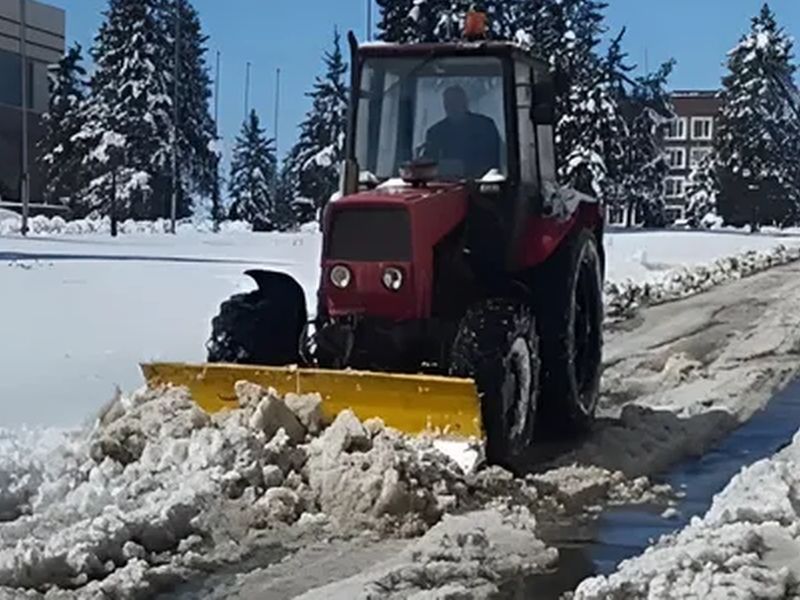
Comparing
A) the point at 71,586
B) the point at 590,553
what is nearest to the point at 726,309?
the point at 590,553

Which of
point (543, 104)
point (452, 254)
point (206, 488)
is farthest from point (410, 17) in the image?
point (206, 488)

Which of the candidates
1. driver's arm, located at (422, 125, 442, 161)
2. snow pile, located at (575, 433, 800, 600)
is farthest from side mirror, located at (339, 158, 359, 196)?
snow pile, located at (575, 433, 800, 600)

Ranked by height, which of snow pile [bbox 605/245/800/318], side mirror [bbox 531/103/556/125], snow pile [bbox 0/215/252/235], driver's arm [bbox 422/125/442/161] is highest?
side mirror [bbox 531/103/556/125]

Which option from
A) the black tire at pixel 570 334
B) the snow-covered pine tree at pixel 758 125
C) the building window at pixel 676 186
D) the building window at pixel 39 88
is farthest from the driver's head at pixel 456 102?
the building window at pixel 676 186

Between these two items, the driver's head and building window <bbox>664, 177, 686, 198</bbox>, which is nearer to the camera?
the driver's head

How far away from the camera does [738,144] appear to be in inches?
2699

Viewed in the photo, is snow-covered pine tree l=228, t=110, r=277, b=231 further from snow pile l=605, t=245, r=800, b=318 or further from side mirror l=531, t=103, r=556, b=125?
side mirror l=531, t=103, r=556, b=125

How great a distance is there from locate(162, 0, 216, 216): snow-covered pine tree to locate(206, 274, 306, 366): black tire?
47175 mm

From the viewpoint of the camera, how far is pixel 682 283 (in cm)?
2398

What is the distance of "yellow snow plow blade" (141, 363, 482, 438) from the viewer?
23.6 feet

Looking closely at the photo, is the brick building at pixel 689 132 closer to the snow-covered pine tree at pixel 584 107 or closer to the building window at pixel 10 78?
the snow-covered pine tree at pixel 584 107

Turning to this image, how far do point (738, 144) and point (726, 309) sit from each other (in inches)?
2009

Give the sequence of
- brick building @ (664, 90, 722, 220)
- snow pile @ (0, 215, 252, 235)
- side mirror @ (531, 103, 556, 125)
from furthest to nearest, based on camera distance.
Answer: brick building @ (664, 90, 722, 220) < snow pile @ (0, 215, 252, 235) < side mirror @ (531, 103, 556, 125)

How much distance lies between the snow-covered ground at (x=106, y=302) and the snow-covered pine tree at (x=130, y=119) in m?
19.6
